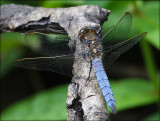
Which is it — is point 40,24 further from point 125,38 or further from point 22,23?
point 125,38

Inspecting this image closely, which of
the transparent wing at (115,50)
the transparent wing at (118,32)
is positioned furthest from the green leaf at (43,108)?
the transparent wing at (118,32)

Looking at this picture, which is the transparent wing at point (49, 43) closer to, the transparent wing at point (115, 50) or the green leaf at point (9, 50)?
the transparent wing at point (115, 50)

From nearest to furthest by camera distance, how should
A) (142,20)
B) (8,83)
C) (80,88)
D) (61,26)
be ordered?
(80,88), (61,26), (142,20), (8,83)

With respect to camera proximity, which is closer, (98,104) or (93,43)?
(98,104)

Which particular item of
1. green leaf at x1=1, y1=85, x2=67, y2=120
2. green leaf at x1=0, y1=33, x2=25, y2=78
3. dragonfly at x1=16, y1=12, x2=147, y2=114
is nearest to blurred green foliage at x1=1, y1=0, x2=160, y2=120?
green leaf at x1=1, y1=85, x2=67, y2=120

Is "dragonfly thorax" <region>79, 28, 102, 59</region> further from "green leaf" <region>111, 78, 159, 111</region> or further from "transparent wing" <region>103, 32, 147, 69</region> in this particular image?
"green leaf" <region>111, 78, 159, 111</region>

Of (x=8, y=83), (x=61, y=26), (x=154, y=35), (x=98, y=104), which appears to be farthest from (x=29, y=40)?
(x=8, y=83)

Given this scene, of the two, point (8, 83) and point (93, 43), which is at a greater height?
point (8, 83)
